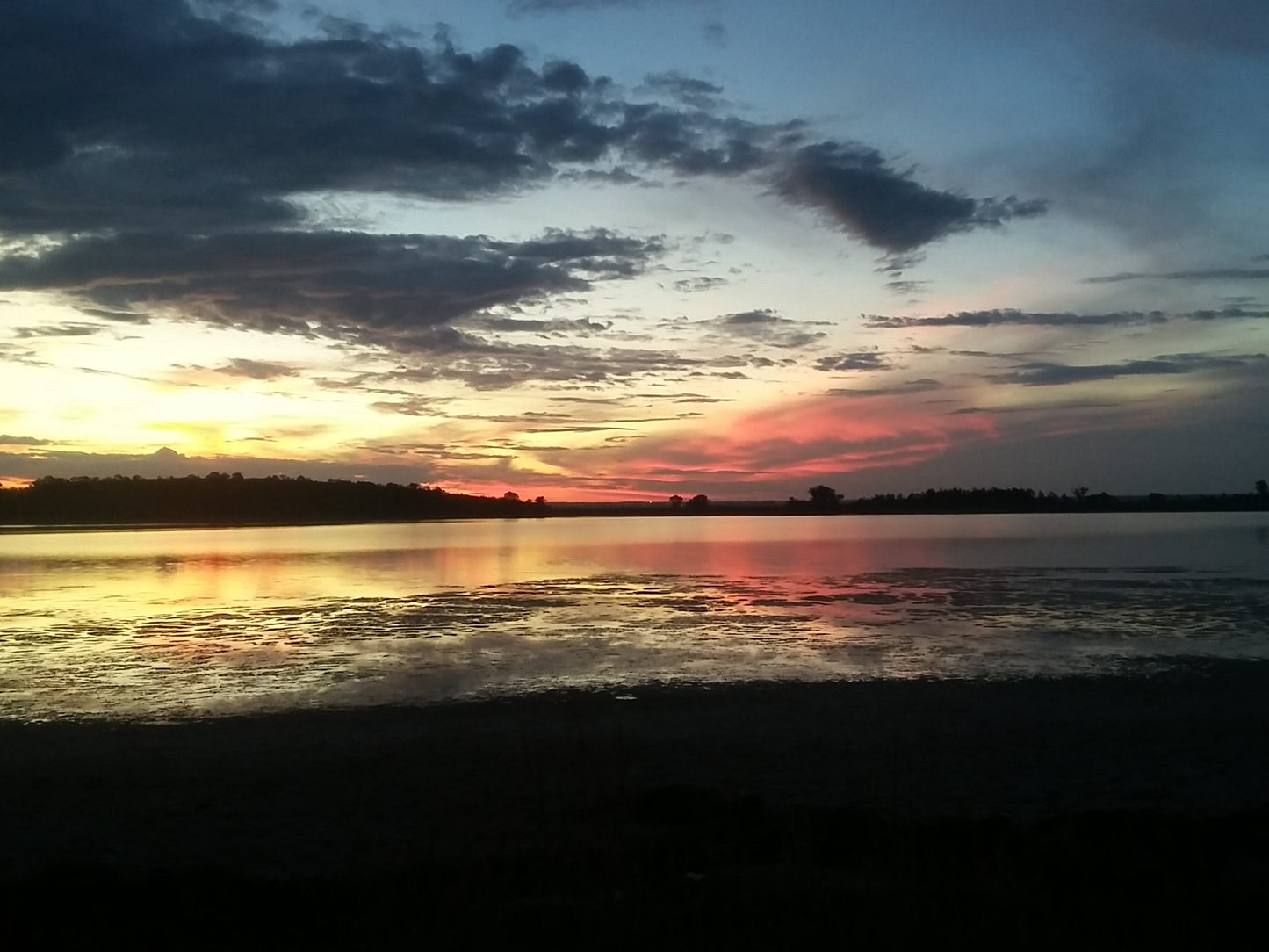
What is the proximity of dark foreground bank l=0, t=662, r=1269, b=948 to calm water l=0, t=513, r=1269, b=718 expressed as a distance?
1.92 metres

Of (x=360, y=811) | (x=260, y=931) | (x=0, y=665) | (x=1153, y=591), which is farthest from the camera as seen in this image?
(x=1153, y=591)

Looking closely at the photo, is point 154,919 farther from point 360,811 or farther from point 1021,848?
point 1021,848

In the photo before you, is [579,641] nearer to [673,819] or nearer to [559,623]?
[559,623]

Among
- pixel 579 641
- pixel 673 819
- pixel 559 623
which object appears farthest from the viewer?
pixel 559 623

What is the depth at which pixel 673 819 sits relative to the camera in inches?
349

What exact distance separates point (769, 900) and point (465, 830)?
329cm

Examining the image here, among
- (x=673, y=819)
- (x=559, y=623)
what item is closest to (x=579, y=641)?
(x=559, y=623)

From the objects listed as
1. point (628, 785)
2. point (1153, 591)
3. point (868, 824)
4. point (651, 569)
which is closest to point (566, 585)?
point (651, 569)

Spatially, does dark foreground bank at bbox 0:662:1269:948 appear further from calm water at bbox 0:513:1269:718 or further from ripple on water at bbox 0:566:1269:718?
calm water at bbox 0:513:1269:718

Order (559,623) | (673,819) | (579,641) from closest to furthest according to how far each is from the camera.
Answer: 1. (673,819)
2. (579,641)
3. (559,623)

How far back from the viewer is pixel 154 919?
6.58 m

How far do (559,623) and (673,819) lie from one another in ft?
42.6

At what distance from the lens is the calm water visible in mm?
15688

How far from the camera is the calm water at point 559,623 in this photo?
1569 cm
